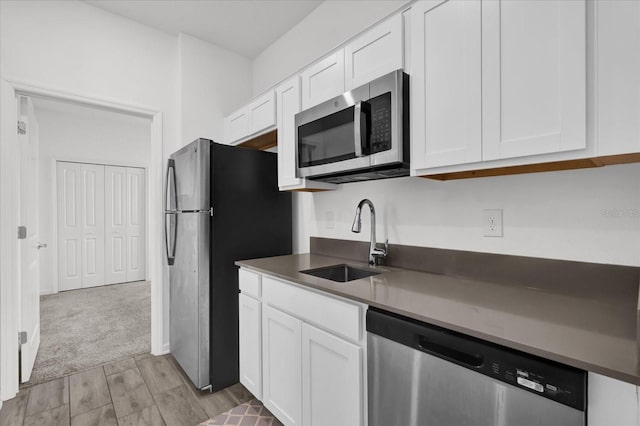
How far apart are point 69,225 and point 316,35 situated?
492 cm

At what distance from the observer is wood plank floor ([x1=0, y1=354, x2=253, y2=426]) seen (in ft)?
6.16

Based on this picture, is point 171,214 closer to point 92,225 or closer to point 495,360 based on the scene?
point 495,360

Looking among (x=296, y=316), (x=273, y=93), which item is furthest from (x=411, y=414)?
(x=273, y=93)

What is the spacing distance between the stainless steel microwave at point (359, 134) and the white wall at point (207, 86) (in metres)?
1.42

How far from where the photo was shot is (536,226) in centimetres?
131

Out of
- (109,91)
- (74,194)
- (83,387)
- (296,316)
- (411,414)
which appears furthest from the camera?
(74,194)

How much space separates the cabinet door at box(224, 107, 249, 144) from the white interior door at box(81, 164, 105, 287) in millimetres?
3509

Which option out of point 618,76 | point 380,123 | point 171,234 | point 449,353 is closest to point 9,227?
point 171,234

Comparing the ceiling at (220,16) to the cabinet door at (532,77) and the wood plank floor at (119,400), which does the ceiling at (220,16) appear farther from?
the wood plank floor at (119,400)

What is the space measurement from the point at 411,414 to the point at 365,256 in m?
1.04

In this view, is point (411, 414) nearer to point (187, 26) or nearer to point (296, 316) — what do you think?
point (296, 316)

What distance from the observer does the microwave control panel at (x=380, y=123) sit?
A: 56.7 inches

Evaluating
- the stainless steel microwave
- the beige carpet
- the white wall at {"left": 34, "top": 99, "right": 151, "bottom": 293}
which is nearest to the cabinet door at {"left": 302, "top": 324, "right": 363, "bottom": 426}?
the stainless steel microwave

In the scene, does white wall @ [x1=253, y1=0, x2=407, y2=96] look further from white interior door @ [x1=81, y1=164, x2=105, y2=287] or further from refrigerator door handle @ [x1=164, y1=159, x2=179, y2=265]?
white interior door @ [x1=81, y1=164, x2=105, y2=287]
